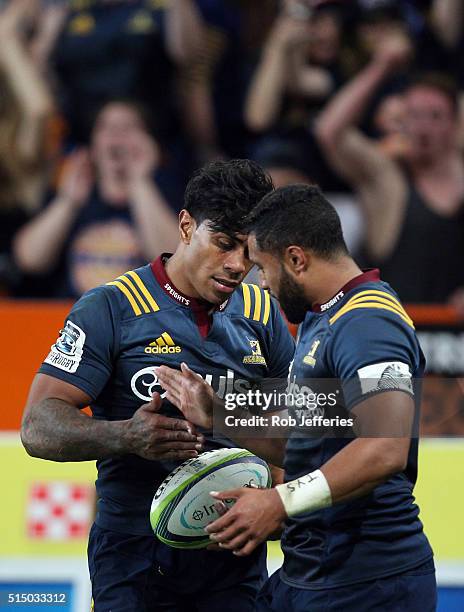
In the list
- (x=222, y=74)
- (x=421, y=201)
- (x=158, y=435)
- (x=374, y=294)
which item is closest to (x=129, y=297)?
(x=158, y=435)

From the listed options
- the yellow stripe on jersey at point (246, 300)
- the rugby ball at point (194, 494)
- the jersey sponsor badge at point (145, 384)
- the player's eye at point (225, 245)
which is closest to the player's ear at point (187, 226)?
the player's eye at point (225, 245)

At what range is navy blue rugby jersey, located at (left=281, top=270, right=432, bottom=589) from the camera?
296 cm

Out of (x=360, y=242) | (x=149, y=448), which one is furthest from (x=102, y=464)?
(x=360, y=242)

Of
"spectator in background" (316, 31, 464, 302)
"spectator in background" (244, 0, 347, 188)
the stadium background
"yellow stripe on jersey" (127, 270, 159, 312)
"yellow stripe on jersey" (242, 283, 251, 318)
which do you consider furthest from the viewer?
"spectator in background" (244, 0, 347, 188)

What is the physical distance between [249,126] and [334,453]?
4926 mm

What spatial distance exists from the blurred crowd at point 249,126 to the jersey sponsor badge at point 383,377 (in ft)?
14.4

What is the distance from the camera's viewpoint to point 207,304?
3777 mm

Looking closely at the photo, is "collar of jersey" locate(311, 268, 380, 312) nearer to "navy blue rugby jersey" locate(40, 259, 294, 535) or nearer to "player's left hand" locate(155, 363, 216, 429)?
"player's left hand" locate(155, 363, 216, 429)

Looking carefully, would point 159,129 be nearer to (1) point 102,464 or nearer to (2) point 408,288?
(2) point 408,288

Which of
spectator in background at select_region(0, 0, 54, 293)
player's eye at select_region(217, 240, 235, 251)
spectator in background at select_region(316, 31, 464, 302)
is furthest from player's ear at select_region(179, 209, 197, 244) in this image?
spectator in background at select_region(0, 0, 54, 293)

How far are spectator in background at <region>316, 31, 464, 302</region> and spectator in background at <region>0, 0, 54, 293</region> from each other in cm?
262

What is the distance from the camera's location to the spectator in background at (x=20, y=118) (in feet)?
27.1

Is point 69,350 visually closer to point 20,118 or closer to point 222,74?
point 222,74

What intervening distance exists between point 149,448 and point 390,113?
469 cm
